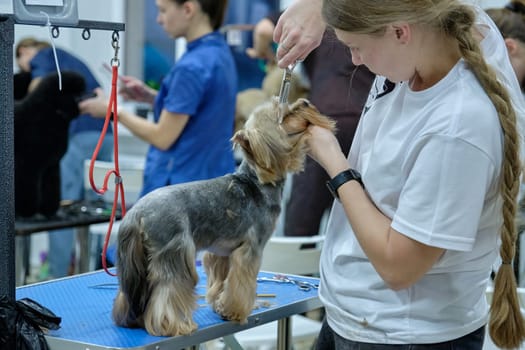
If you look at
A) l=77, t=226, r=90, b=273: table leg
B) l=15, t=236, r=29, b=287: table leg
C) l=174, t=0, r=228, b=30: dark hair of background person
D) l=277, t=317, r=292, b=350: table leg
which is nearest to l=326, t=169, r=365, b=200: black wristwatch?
l=277, t=317, r=292, b=350: table leg

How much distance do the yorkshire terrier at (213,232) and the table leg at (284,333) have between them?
1.11 feet

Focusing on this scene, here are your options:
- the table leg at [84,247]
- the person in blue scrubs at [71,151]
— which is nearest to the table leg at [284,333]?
the table leg at [84,247]

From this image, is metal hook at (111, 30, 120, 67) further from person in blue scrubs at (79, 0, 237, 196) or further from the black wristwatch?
person in blue scrubs at (79, 0, 237, 196)

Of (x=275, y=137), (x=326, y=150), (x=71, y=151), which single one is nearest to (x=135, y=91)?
(x=71, y=151)

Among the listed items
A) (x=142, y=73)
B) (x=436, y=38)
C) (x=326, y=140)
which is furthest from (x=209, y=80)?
(x=142, y=73)

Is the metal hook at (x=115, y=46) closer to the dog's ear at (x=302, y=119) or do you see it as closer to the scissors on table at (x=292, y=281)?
the dog's ear at (x=302, y=119)

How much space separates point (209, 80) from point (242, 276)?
138 centimetres

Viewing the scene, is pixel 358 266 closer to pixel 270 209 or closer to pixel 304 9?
pixel 270 209

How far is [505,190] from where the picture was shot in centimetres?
131

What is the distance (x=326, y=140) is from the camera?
1520 millimetres

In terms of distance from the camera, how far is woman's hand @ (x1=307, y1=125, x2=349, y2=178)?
57.1 inches

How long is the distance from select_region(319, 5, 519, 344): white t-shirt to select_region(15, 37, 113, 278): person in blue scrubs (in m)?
3.13

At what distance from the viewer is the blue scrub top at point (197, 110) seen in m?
2.93

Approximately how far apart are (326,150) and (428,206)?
273 millimetres
